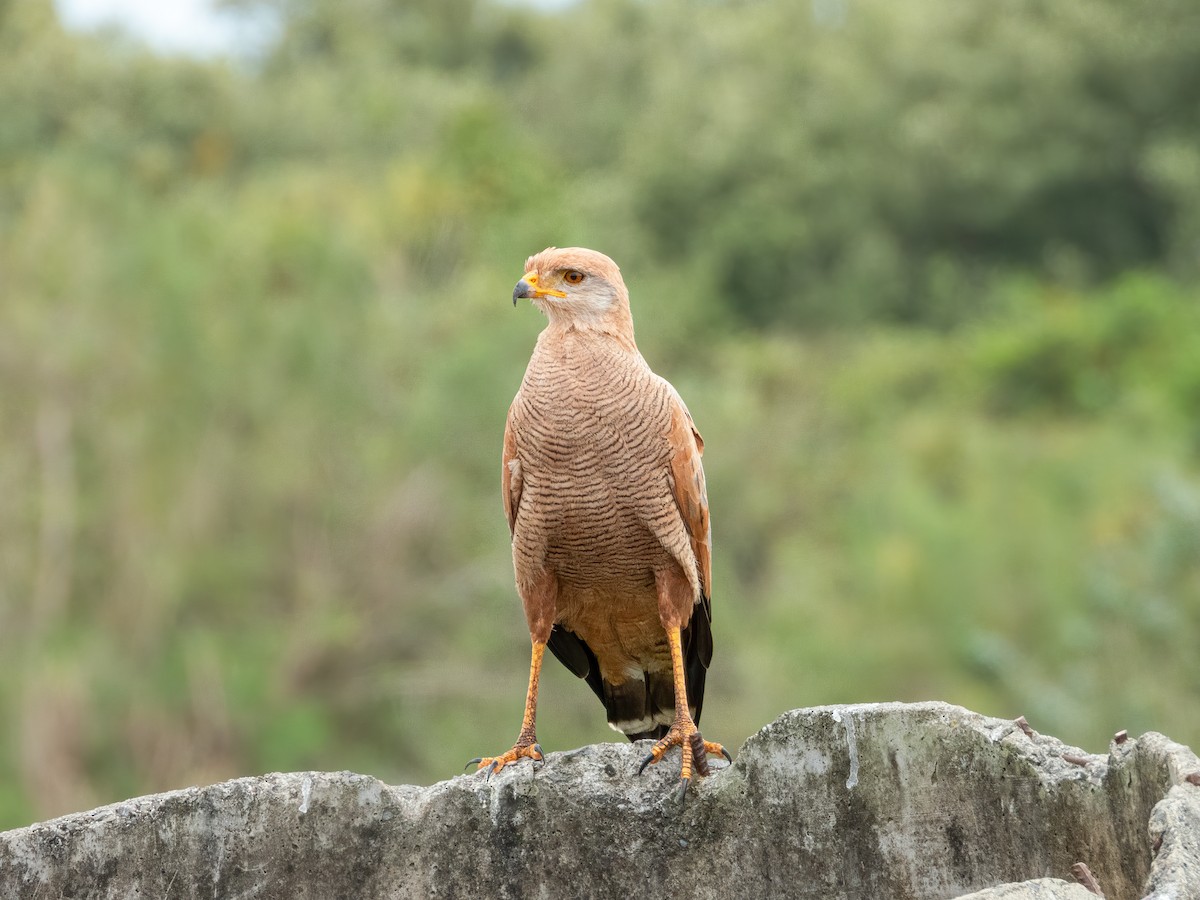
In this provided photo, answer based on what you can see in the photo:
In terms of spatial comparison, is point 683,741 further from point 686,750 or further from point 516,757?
point 516,757

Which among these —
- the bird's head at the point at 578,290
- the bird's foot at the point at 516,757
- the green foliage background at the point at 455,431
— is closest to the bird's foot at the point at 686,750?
the bird's foot at the point at 516,757

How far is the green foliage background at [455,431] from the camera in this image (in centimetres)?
2606

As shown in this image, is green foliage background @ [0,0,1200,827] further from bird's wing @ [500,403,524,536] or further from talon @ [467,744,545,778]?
talon @ [467,744,545,778]

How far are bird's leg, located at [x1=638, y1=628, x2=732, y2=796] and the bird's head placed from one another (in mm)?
1209

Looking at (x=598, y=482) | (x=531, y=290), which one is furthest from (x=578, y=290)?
(x=598, y=482)

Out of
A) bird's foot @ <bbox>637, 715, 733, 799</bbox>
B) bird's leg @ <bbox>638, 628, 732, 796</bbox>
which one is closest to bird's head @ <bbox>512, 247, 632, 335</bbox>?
bird's leg @ <bbox>638, 628, 732, 796</bbox>

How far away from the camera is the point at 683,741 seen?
590 cm

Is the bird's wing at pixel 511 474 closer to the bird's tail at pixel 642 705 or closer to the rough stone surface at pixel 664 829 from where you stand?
the bird's tail at pixel 642 705

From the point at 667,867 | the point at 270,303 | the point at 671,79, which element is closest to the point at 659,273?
the point at 671,79

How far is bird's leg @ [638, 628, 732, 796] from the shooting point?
5.63m

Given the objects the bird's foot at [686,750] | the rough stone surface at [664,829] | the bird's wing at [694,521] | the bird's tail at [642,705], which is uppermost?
the bird's wing at [694,521]

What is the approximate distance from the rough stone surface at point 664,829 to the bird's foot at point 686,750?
11cm

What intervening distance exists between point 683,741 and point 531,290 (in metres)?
1.73

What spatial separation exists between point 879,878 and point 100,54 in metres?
40.8
